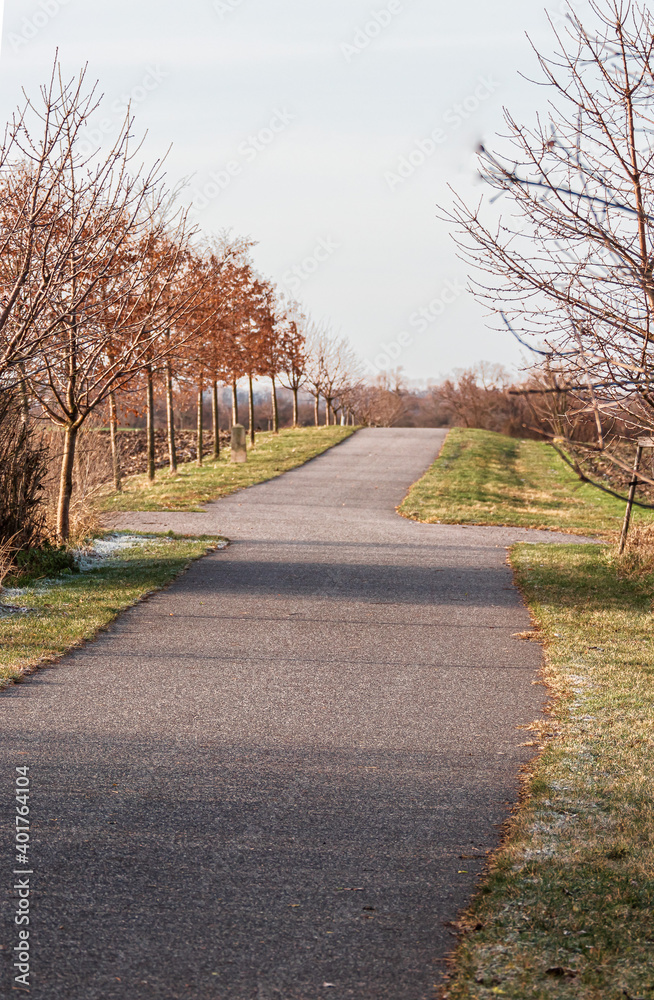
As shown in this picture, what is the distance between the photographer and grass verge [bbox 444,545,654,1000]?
3.22 meters

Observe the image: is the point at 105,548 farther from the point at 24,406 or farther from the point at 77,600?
the point at 77,600

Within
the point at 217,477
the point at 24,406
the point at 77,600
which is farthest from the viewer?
the point at 217,477

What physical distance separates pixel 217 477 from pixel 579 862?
20.7 m

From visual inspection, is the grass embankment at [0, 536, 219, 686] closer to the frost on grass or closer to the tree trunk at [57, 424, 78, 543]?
the frost on grass

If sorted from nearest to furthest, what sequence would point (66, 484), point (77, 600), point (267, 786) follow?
1. point (267, 786)
2. point (77, 600)
3. point (66, 484)

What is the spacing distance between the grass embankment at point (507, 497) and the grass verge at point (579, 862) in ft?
30.7

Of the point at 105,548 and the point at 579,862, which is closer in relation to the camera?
the point at 579,862

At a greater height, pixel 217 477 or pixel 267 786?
pixel 217 477

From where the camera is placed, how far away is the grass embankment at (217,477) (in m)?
19.6

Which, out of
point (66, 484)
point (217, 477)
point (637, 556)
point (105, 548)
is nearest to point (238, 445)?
point (217, 477)

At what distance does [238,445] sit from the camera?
29094 millimetres

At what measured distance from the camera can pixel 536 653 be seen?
8445mm

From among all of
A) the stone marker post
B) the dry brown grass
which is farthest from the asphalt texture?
the stone marker post

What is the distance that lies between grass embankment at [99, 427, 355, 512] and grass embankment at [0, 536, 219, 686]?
2827mm
